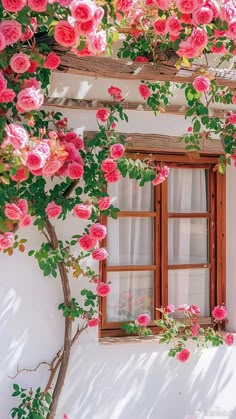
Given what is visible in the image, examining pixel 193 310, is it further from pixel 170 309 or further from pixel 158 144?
pixel 158 144

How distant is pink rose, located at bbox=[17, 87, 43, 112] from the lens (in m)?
3.31

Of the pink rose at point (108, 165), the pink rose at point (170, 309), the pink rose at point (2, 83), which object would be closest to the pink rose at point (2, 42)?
the pink rose at point (2, 83)

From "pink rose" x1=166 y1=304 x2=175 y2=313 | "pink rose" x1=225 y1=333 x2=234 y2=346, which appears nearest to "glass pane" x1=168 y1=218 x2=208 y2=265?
"pink rose" x1=166 y1=304 x2=175 y2=313

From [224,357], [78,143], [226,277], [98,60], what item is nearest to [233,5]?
[98,60]

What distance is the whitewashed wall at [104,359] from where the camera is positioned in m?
4.27

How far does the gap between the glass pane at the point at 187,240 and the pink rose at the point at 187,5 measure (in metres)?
2.05

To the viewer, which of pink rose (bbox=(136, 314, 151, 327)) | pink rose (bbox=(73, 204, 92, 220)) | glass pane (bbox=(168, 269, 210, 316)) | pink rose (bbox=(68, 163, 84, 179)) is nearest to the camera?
pink rose (bbox=(68, 163, 84, 179))

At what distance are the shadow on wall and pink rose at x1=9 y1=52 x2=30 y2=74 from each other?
7.12ft

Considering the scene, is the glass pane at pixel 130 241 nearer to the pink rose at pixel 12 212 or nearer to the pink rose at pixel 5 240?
the pink rose at pixel 5 240

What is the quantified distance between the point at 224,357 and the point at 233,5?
2.89 meters

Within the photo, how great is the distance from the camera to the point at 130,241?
483 cm

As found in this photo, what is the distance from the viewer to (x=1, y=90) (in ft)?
10.6

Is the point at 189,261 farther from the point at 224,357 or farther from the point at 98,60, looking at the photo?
the point at 98,60

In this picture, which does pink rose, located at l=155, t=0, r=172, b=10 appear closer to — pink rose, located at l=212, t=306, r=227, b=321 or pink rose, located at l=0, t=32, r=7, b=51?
pink rose, located at l=0, t=32, r=7, b=51
